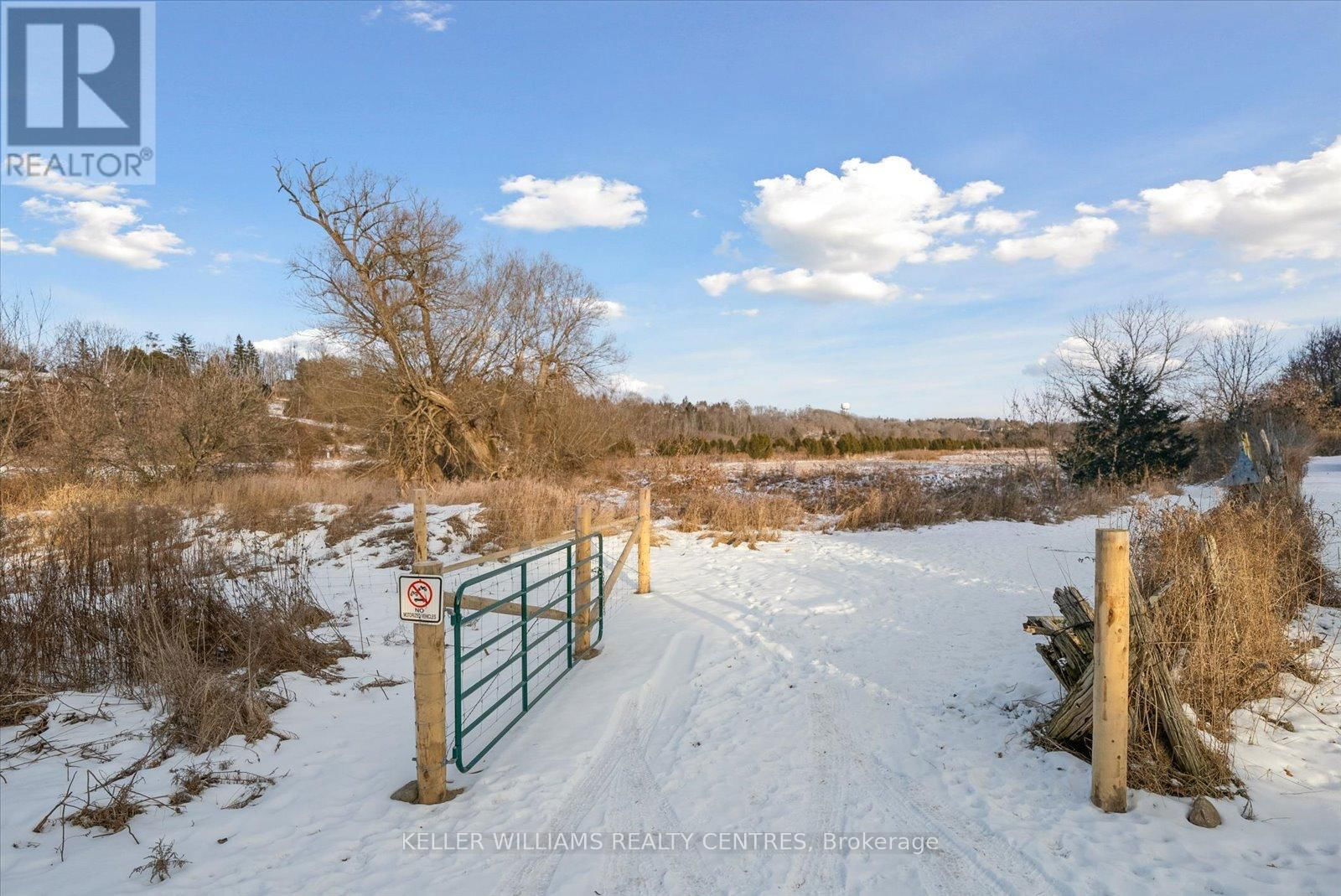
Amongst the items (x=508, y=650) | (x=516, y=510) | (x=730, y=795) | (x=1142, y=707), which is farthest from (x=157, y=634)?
(x=516, y=510)

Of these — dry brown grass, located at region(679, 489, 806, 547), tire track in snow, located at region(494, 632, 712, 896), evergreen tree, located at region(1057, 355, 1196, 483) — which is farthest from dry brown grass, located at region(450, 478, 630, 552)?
evergreen tree, located at region(1057, 355, 1196, 483)

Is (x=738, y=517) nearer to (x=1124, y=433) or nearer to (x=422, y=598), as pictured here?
(x=422, y=598)

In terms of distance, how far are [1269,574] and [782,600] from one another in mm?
5189

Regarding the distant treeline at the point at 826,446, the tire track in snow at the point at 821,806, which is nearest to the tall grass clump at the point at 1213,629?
the tire track in snow at the point at 821,806

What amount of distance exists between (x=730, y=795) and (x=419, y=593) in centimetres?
231

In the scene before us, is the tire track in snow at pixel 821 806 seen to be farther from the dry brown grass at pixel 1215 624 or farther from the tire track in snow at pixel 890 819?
the dry brown grass at pixel 1215 624

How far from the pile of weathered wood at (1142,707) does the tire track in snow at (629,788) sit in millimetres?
2657

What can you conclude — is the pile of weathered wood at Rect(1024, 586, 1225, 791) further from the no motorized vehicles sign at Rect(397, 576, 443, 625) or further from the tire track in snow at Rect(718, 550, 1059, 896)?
the no motorized vehicles sign at Rect(397, 576, 443, 625)

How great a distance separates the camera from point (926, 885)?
341cm

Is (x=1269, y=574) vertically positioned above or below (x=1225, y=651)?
above

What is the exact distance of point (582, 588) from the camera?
7.27m

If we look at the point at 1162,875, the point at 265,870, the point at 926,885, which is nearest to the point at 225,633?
the point at 265,870

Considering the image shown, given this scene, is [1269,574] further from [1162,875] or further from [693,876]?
[693,876]

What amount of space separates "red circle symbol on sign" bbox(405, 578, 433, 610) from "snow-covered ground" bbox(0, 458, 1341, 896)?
128 centimetres
